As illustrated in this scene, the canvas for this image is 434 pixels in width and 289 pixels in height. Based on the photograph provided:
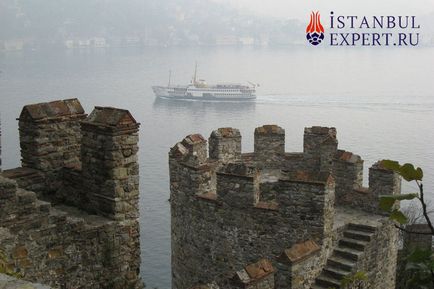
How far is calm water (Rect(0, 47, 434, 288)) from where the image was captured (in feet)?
150

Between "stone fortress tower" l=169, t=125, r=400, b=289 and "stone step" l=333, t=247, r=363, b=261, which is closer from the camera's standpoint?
"stone fortress tower" l=169, t=125, r=400, b=289

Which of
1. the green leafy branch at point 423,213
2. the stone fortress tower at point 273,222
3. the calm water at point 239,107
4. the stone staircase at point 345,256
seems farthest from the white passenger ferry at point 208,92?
the green leafy branch at point 423,213

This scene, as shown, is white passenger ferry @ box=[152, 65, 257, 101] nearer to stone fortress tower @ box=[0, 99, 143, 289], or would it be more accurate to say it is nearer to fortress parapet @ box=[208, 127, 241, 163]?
fortress parapet @ box=[208, 127, 241, 163]

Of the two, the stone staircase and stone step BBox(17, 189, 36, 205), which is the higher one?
stone step BBox(17, 189, 36, 205)

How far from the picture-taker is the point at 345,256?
12.3 meters

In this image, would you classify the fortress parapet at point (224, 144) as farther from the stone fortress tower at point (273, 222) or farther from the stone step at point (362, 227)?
the stone step at point (362, 227)

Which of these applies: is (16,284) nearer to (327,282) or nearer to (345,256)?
(327,282)

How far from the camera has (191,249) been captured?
13594 millimetres

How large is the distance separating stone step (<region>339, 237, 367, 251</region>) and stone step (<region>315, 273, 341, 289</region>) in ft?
3.65

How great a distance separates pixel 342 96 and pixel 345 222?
75.3 meters

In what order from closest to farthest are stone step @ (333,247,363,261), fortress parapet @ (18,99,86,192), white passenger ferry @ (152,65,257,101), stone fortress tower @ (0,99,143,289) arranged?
stone fortress tower @ (0,99,143,289), fortress parapet @ (18,99,86,192), stone step @ (333,247,363,261), white passenger ferry @ (152,65,257,101)

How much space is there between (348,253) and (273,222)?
1869 millimetres

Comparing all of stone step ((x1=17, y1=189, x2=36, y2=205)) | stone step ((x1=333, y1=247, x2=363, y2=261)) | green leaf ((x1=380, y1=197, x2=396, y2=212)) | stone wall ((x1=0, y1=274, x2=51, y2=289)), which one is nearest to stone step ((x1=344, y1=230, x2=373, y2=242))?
stone step ((x1=333, y1=247, x2=363, y2=261))

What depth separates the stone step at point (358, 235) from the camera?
42.0 ft
